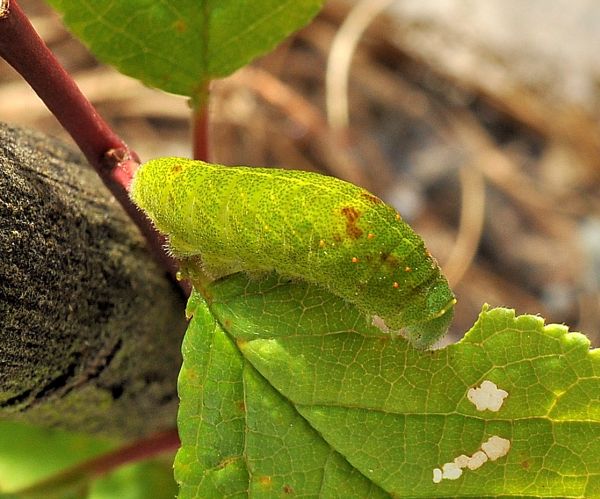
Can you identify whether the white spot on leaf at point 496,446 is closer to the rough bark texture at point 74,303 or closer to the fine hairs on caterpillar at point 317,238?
the fine hairs on caterpillar at point 317,238

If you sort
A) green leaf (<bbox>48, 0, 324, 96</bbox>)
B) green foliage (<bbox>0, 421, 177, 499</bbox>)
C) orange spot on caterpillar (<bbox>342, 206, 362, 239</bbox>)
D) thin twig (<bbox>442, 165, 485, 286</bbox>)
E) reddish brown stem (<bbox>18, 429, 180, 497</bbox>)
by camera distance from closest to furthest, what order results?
orange spot on caterpillar (<bbox>342, 206, 362, 239</bbox>) < green leaf (<bbox>48, 0, 324, 96</bbox>) < reddish brown stem (<bbox>18, 429, 180, 497</bbox>) < green foliage (<bbox>0, 421, 177, 499</bbox>) < thin twig (<bbox>442, 165, 485, 286</bbox>)

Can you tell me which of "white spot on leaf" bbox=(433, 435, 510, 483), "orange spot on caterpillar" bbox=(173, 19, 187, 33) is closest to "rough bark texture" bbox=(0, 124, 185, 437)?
"orange spot on caterpillar" bbox=(173, 19, 187, 33)

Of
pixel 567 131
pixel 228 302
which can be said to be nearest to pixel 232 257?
pixel 228 302

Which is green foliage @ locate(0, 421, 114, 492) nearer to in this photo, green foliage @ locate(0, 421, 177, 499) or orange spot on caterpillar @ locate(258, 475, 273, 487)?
green foliage @ locate(0, 421, 177, 499)

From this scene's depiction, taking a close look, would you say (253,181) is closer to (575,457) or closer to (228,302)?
(228,302)

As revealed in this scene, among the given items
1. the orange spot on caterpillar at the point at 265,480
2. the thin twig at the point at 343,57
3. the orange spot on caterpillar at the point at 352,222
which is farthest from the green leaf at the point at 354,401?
the thin twig at the point at 343,57

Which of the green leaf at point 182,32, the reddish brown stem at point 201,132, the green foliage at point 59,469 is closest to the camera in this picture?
the green leaf at point 182,32

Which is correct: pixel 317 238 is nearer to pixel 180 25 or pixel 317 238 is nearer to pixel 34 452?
pixel 180 25

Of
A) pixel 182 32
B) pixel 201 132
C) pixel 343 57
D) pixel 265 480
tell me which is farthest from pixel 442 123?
pixel 265 480

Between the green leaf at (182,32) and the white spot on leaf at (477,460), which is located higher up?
the green leaf at (182,32)
